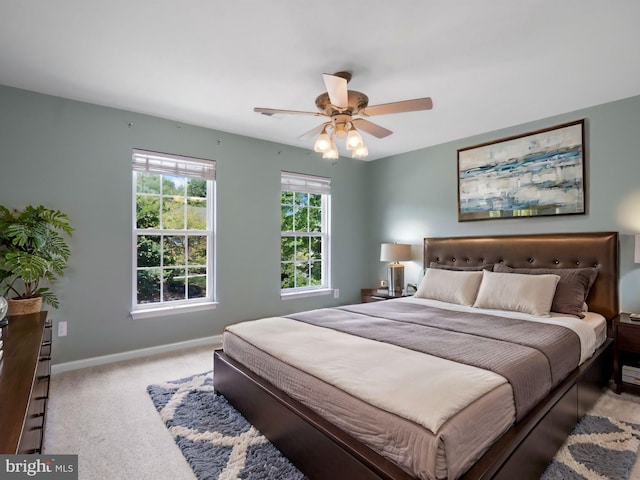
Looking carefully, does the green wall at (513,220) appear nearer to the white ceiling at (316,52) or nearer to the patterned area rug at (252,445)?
the white ceiling at (316,52)

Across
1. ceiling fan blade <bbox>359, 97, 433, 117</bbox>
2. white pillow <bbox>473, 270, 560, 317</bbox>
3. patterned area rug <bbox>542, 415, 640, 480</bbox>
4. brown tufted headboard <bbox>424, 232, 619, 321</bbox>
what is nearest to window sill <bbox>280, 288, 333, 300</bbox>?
brown tufted headboard <bbox>424, 232, 619, 321</bbox>

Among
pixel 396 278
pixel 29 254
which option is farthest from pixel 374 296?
pixel 29 254

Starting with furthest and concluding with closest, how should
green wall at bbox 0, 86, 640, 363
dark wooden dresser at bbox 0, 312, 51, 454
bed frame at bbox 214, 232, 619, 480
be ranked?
green wall at bbox 0, 86, 640, 363, bed frame at bbox 214, 232, 619, 480, dark wooden dresser at bbox 0, 312, 51, 454

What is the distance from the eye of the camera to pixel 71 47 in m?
2.22

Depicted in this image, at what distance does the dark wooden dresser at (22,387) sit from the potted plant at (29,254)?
1.00ft

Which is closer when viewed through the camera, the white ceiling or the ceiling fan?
the white ceiling

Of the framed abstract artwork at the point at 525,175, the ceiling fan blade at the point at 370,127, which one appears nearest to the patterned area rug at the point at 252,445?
the framed abstract artwork at the point at 525,175

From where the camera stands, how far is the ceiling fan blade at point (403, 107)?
2.22 metres

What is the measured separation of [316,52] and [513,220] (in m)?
2.77

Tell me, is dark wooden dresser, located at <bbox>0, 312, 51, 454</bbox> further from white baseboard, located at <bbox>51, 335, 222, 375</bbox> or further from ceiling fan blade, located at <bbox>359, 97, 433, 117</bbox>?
ceiling fan blade, located at <bbox>359, 97, 433, 117</bbox>

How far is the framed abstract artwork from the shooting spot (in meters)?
3.25

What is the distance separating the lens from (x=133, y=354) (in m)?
3.32

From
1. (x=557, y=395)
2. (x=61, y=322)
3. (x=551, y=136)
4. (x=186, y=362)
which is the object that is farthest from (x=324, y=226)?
(x=557, y=395)

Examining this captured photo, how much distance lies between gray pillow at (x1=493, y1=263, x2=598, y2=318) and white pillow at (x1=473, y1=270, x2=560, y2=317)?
0.26ft
